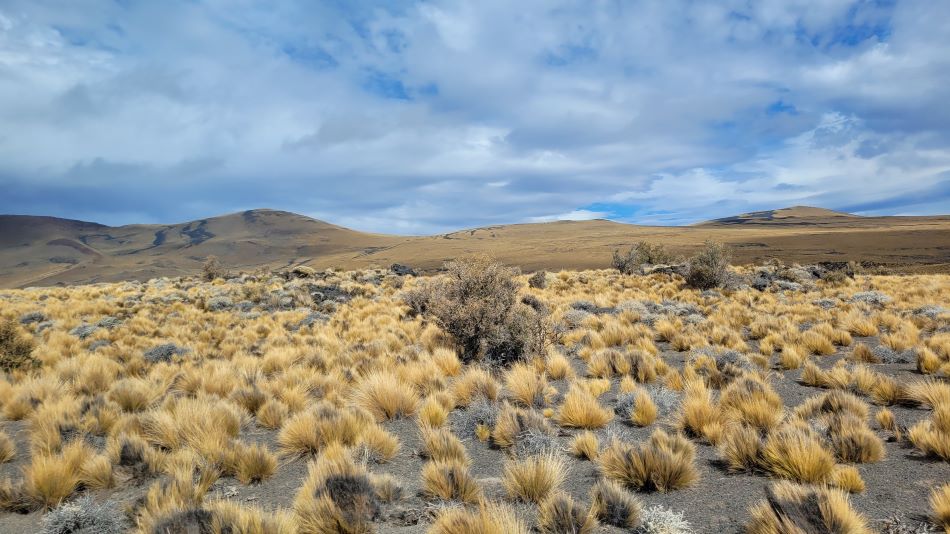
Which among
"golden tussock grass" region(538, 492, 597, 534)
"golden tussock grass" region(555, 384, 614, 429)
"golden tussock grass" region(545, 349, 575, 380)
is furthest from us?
"golden tussock grass" region(545, 349, 575, 380)

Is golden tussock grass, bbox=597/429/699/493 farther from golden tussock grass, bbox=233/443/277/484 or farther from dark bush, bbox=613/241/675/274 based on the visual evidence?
dark bush, bbox=613/241/675/274

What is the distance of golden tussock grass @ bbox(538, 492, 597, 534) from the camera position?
141 inches

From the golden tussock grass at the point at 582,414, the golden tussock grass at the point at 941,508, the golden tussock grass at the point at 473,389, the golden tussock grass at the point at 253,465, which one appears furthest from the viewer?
the golden tussock grass at the point at 473,389

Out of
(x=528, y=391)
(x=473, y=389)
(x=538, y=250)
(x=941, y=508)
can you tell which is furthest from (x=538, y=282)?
(x=538, y=250)

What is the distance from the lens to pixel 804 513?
333cm

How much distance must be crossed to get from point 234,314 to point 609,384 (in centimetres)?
1476

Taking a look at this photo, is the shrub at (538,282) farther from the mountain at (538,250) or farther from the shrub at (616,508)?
the shrub at (616,508)

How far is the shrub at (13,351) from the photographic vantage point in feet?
31.6

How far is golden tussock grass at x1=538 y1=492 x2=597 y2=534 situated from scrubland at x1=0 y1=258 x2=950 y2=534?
0.06 feet

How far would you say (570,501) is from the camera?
377 centimetres

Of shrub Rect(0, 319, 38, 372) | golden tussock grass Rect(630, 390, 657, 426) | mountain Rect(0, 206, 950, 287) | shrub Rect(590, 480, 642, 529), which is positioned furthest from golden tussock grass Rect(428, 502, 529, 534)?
mountain Rect(0, 206, 950, 287)

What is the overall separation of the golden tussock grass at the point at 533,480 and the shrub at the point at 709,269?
20819 millimetres

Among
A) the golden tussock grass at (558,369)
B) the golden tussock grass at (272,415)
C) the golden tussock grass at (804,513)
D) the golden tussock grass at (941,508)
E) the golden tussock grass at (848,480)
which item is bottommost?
the golden tussock grass at (558,369)

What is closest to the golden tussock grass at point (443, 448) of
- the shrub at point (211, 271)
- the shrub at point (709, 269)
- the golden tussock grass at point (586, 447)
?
the golden tussock grass at point (586, 447)
